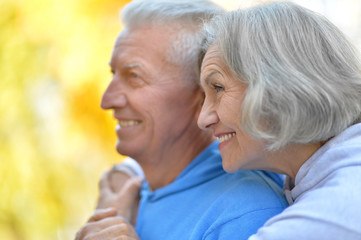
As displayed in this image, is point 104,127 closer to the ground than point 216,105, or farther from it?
closer to the ground

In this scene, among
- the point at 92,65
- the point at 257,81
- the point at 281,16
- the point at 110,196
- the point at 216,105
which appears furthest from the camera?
the point at 92,65

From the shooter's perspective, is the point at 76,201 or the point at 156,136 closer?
the point at 156,136

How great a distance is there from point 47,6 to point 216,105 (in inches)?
142

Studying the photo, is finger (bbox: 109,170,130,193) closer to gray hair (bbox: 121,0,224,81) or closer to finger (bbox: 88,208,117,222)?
finger (bbox: 88,208,117,222)

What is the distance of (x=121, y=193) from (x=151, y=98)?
18.2 inches

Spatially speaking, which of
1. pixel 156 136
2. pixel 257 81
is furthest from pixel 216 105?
pixel 156 136

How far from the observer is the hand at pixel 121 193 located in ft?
6.47

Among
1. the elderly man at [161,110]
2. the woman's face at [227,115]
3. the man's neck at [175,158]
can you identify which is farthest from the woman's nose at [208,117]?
the man's neck at [175,158]

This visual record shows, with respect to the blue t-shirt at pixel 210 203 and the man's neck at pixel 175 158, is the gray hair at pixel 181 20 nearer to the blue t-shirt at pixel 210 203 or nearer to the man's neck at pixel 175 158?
A: the man's neck at pixel 175 158

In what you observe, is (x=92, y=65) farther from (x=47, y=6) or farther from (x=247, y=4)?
(x=247, y=4)

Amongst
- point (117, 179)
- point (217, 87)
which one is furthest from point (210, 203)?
point (117, 179)

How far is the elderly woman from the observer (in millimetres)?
1150

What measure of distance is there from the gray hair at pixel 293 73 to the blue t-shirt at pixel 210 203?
0.82 ft

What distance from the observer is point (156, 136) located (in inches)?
75.0
